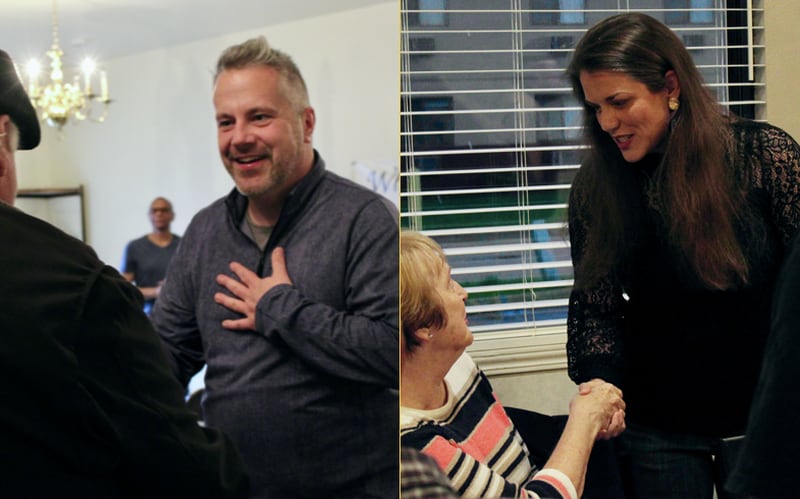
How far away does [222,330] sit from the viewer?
108 cm

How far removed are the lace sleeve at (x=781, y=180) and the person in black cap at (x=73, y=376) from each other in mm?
756

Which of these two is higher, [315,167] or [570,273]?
[315,167]

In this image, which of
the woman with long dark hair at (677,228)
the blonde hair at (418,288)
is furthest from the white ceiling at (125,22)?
the woman with long dark hair at (677,228)

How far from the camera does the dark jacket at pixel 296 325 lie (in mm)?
1081

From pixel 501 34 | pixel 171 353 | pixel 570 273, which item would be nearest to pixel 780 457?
pixel 570 273

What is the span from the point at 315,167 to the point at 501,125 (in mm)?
253

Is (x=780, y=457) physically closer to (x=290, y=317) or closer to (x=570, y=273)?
(x=570, y=273)

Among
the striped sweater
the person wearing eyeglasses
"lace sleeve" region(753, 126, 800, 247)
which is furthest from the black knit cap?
"lace sleeve" region(753, 126, 800, 247)

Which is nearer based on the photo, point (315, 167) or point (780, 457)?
point (780, 457)

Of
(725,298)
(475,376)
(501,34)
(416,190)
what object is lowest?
(475,376)

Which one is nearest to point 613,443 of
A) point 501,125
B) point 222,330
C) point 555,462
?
point 555,462

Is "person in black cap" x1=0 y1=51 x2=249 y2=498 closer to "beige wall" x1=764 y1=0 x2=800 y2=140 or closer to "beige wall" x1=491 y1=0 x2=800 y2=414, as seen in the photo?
"beige wall" x1=491 y1=0 x2=800 y2=414

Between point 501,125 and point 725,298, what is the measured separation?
1.10 feet

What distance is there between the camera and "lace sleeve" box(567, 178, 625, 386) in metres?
0.99
